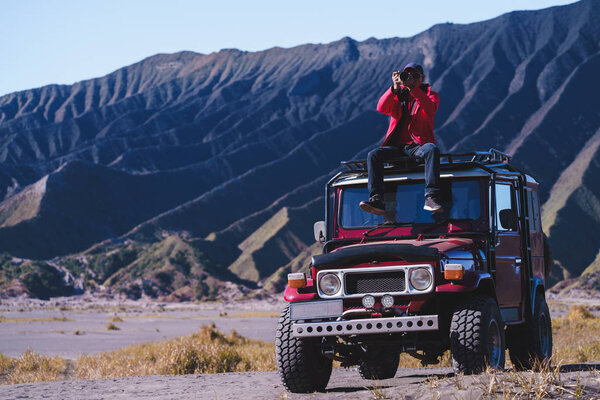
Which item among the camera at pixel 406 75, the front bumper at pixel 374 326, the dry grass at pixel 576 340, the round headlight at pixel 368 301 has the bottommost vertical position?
the dry grass at pixel 576 340

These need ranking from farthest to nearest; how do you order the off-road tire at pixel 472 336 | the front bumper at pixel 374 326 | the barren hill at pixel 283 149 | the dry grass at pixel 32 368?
the barren hill at pixel 283 149 → the dry grass at pixel 32 368 → the off-road tire at pixel 472 336 → the front bumper at pixel 374 326

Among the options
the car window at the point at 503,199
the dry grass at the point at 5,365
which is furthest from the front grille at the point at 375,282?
the dry grass at the point at 5,365

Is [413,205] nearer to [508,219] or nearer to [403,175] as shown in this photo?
[403,175]

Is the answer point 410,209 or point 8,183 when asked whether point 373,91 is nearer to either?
point 8,183

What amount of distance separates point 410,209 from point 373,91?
175741 mm

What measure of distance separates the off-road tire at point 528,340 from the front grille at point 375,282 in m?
3.08

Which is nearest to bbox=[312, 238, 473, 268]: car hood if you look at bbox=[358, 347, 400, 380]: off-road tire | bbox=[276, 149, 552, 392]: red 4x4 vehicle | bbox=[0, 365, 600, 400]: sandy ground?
bbox=[276, 149, 552, 392]: red 4x4 vehicle

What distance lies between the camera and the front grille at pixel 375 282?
869 centimetres

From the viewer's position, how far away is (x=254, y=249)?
104625 mm

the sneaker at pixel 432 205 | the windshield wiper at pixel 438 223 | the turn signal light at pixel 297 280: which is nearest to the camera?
the turn signal light at pixel 297 280

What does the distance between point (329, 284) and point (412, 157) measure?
6.75ft

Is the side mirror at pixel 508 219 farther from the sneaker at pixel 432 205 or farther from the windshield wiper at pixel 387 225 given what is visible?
the windshield wiper at pixel 387 225

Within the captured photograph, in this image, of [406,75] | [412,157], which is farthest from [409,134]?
[406,75]

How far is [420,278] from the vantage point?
8.58 meters
